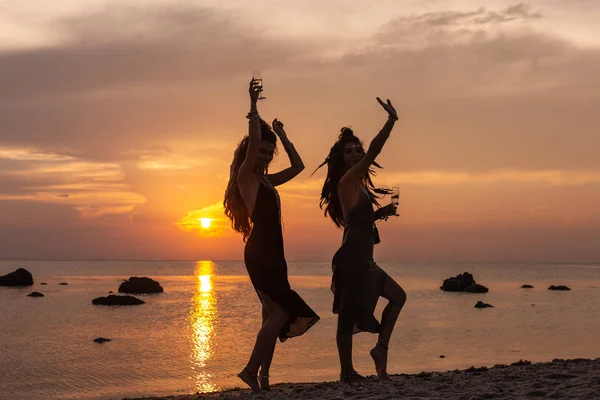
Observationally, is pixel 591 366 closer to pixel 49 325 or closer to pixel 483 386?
pixel 483 386

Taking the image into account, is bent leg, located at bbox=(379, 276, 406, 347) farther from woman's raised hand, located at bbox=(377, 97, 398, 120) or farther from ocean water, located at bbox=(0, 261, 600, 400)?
ocean water, located at bbox=(0, 261, 600, 400)

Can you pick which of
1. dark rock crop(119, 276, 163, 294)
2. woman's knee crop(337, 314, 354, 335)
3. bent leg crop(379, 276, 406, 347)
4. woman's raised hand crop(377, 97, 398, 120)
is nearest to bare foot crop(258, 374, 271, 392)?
woman's knee crop(337, 314, 354, 335)

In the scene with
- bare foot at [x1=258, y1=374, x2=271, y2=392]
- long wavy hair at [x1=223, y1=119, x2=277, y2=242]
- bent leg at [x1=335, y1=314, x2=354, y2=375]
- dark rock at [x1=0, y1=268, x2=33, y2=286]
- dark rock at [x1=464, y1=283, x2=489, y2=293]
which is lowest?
dark rock at [x1=464, y1=283, x2=489, y2=293]

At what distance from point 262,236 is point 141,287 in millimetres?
75090

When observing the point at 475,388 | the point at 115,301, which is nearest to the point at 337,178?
the point at 475,388

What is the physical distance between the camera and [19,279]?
9562 centimetres

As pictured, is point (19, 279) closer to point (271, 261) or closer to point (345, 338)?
point (345, 338)

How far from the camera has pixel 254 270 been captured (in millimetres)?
9266

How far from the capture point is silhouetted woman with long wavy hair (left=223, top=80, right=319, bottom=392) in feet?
30.2

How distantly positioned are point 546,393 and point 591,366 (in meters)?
2.93

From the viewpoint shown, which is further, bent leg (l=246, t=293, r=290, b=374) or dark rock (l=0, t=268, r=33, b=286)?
dark rock (l=0, t=268, r=33, b=286)

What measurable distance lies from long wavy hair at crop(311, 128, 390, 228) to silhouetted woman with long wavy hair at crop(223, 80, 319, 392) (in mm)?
911

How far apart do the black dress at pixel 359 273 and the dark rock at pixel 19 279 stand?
9152 cm

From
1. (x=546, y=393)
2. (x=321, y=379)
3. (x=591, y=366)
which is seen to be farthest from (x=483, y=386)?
(x=321, y=379)
